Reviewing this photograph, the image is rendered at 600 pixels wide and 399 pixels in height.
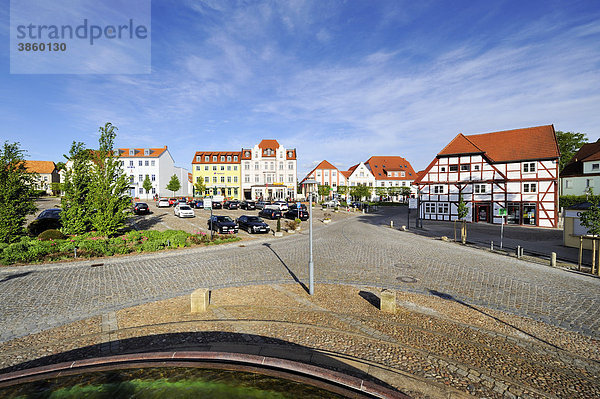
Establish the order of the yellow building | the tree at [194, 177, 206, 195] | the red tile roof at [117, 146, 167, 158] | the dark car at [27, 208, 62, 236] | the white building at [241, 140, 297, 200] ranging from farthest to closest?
the yellow building
the red tile roof at [117, 146, 167, 158]
the white building at [241, 140, 297, 200]
the tree at [194, 177, 206, 195]
the dark car at [27, 208, 62, 236]

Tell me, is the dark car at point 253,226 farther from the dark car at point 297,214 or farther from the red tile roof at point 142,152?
the red tile roof at point 142,152

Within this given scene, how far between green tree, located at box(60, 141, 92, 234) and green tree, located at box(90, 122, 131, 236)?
1.91 ft

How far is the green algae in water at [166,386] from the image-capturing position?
17.1 ft

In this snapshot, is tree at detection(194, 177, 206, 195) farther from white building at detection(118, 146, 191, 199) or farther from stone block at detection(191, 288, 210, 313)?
stone block at detection(191, 288, 210, 313)

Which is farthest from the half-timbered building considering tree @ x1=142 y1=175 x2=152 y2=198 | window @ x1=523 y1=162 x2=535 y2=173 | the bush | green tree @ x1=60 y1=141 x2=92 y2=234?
tree @ x1=142 y1=175 x2=152 y2=198

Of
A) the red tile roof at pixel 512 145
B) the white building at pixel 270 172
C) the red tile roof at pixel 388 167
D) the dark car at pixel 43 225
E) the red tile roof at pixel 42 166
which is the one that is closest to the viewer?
the dark car at pixel 43 225

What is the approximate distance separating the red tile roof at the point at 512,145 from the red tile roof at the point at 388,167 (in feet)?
143

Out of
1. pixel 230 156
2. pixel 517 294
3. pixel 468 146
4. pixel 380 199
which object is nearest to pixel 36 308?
pixel 517 294

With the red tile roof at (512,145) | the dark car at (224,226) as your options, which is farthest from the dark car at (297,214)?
the red tile roof at (512,145)

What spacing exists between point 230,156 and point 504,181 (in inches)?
2203

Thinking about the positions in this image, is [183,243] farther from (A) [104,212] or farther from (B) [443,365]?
(B) [443,365]

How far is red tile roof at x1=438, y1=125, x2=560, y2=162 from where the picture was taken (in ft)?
106

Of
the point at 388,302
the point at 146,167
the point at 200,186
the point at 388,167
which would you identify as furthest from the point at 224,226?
the point at 388,167

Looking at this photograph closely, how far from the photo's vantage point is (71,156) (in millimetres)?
19047
